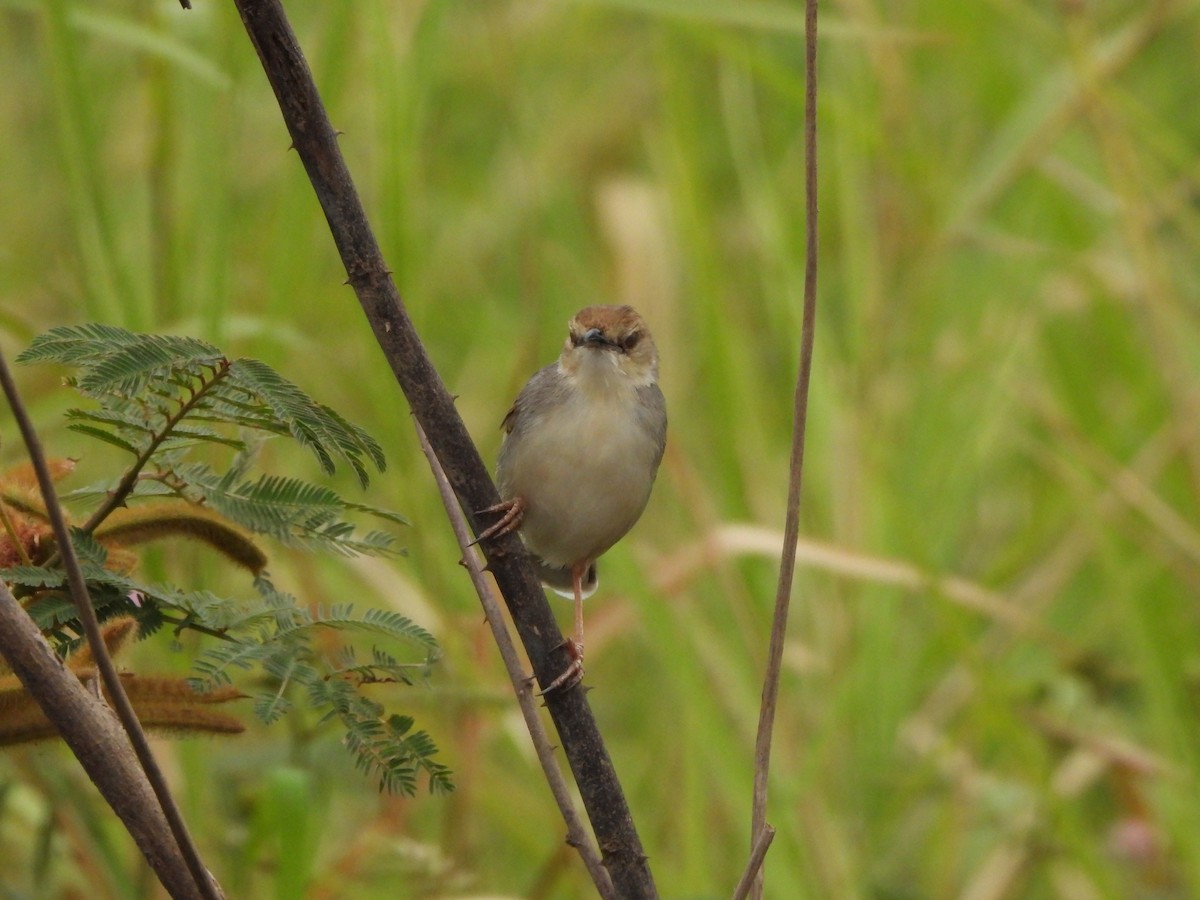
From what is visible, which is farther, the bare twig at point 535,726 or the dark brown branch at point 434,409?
the bare twig at point 535,726

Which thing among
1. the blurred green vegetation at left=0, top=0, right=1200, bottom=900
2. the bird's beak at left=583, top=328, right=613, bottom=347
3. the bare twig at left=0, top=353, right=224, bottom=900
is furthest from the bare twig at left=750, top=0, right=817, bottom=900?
the bird's beak at left=583, top=328, right=613, bottom=347

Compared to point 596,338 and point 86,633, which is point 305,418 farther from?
point 596,338

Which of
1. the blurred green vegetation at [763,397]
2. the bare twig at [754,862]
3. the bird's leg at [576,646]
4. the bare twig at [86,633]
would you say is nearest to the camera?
the bare twig at [86,633]

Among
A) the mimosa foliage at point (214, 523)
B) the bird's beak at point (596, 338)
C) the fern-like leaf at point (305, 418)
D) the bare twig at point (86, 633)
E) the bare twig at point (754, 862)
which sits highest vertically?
the bird's beak at point (596, 338)

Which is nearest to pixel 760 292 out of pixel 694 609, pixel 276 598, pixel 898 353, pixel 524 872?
pixel 898 353

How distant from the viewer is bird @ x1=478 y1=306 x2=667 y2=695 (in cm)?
300

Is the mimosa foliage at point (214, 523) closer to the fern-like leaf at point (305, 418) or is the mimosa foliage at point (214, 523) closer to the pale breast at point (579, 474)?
the fern-like leaf at point (305, 418)

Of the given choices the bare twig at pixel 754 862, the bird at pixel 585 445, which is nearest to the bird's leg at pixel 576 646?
the bird at pixel 585 445

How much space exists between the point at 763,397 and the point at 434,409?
2959mm

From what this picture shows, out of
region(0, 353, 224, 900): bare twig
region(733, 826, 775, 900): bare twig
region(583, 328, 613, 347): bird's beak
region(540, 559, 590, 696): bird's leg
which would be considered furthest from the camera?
region(583, 328, 613, 347): bird's beak

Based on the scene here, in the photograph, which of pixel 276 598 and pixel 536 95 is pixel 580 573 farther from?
pixel 536 95

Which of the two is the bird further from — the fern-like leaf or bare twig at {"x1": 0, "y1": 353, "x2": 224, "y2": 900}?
bare twig at {"x1": 0, "y1": 353, "x2": 224, "y2": 900}

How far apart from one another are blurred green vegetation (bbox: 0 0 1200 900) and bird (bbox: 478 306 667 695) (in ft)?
0.56

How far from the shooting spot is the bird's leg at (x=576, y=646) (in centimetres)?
155
